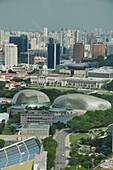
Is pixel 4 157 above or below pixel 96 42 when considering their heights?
below

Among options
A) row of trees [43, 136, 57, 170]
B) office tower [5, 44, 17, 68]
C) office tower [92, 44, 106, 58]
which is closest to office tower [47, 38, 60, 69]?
office tower [5, 44, 17, 68]

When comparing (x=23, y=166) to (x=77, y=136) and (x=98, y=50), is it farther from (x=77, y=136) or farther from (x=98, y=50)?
(x=98, y=50)

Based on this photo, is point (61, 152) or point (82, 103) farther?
point (82, 103)

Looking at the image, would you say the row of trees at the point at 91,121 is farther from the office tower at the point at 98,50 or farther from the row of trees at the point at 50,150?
the office tower at the point at 98,50

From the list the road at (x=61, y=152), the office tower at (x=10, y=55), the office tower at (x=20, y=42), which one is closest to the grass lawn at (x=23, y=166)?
the road at (x=61, y=152)

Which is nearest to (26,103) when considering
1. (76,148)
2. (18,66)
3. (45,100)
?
(45,100)

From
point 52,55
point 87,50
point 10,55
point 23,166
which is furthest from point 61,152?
point 87,50

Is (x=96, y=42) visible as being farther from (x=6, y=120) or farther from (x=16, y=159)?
(x=16, y=159)
